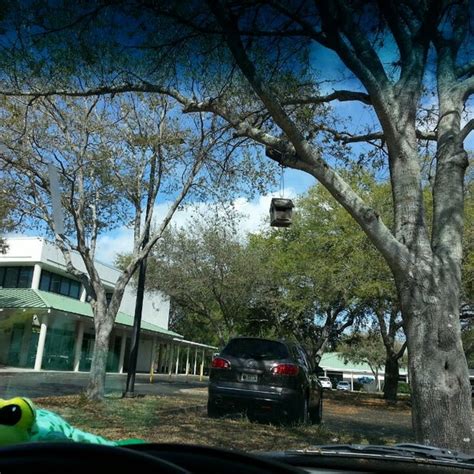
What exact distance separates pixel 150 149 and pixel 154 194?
4.01 feet

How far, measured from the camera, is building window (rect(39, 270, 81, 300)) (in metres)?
31.9

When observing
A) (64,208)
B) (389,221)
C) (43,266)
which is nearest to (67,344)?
(43,266)

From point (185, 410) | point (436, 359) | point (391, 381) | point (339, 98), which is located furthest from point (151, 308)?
point (436, 359)

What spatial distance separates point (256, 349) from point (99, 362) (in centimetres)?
480

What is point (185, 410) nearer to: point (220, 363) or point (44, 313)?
point (220, 363)

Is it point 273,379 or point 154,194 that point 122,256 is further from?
point 273,379

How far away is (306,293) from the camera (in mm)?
24719

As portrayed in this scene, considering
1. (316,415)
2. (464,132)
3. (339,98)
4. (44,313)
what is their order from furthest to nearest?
(44,313), (316,415), (339,98), (464,132)

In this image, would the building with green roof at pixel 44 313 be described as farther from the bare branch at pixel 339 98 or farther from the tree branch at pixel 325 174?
the tree branch at pixel 325 174

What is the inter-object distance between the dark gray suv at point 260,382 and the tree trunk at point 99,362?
367cm

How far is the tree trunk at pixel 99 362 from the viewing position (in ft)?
43.5

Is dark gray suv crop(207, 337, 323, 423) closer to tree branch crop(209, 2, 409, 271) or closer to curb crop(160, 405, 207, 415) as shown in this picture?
curb crop(160, 405, 207, 415)

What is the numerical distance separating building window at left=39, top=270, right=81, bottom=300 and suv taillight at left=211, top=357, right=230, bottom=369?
76.0 feet

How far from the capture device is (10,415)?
2.52 metres
